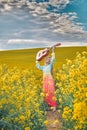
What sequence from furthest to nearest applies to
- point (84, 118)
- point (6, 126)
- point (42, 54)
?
point (42, 54) → point (6, 126) → point (84, 118)

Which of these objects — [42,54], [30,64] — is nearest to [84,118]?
[42,54]

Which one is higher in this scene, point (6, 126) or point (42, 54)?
point (42, 54)

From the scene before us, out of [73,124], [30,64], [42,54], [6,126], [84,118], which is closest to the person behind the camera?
[84,118]

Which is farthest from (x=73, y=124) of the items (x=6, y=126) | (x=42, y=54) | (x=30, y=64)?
(x=30, y=64)

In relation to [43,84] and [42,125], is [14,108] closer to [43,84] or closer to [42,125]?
[42,125]

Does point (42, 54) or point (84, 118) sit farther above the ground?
point (42, 54)

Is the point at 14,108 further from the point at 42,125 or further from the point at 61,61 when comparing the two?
the point at 61,61

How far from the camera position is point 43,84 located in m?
17.2

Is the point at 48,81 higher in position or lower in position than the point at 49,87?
higher

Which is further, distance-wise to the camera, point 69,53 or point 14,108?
point 69,53

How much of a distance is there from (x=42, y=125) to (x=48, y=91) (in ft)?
15.3

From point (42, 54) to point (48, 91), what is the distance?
40.4 inches

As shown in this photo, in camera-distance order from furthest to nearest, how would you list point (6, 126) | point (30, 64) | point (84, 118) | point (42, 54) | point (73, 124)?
point (30, 64), point (42, 54), point (73, 124), point (6, 126), point (84, 118)

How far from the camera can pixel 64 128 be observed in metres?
12.8
